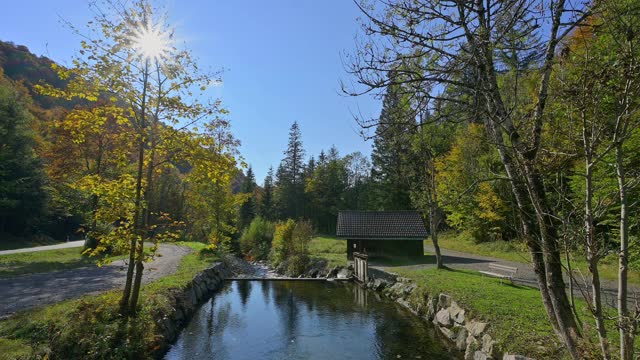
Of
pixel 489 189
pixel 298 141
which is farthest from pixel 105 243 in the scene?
pixel 298 141

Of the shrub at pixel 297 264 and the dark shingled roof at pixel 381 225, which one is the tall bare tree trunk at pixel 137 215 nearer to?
the shrub at pixel 297 264

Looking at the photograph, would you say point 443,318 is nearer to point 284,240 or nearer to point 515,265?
point 515,265

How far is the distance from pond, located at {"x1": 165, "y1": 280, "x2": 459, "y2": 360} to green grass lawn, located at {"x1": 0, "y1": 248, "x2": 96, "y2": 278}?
6.19m

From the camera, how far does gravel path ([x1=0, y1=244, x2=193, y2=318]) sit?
9.41 meters

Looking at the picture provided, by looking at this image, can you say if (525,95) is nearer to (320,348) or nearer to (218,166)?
(218,166)

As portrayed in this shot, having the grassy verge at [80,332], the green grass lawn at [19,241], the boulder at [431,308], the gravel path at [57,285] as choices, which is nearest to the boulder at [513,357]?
the boulder at [431,308]

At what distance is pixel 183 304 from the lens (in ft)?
39.6

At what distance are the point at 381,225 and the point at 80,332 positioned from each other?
20.5m

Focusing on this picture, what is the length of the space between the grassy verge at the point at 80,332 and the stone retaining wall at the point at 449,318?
7661 millimetres

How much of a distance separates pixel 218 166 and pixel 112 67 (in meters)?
3.28

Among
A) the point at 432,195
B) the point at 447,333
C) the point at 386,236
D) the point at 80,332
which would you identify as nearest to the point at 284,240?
the point at 386,236

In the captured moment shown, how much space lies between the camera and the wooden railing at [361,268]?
19.0 metres

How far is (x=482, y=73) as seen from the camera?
14.8 feet

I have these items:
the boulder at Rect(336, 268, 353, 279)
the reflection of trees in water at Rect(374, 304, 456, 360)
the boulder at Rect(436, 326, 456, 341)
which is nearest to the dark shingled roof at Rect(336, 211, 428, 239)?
the boulder at Rect(336, 268, 353, 279)
